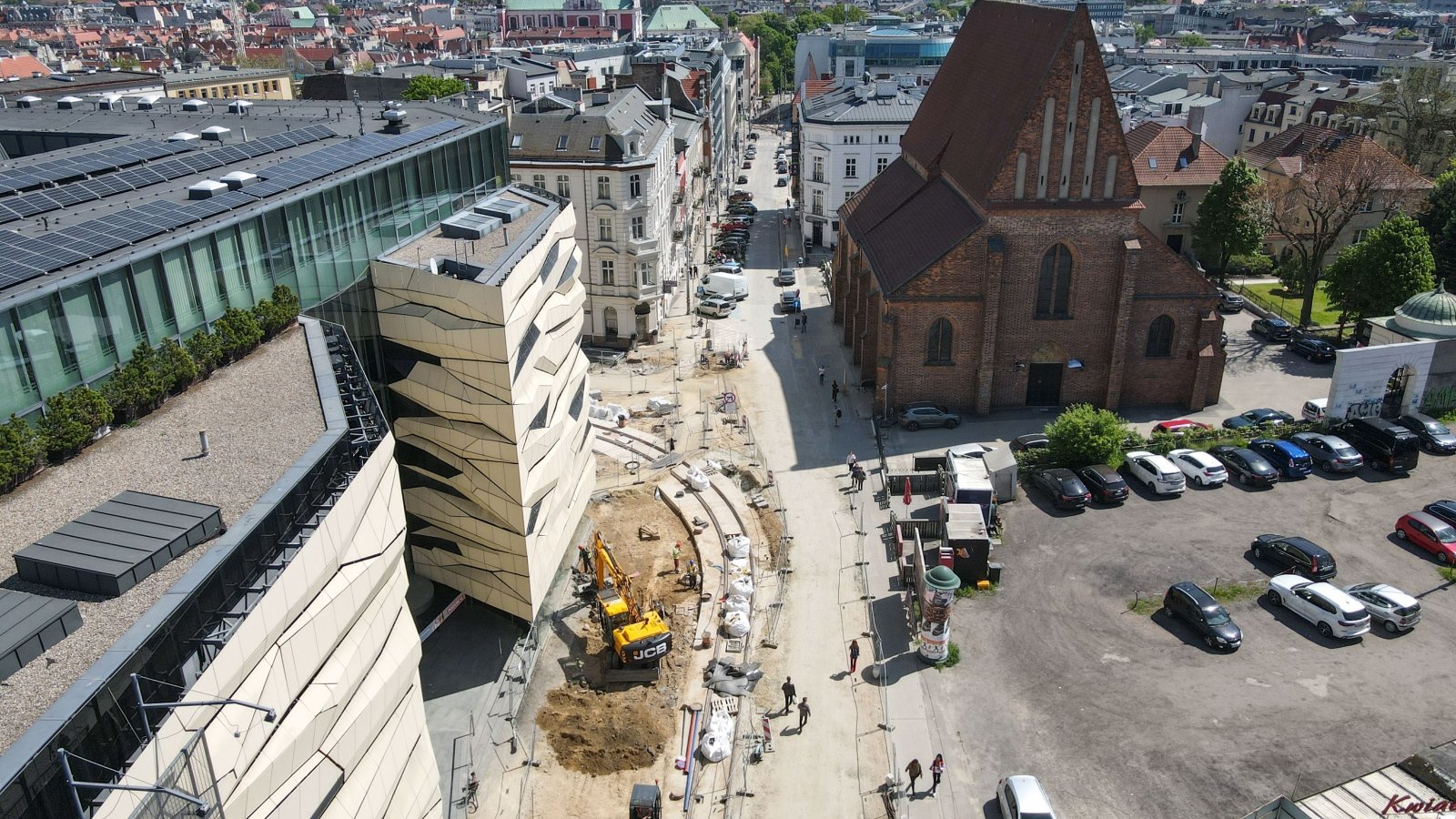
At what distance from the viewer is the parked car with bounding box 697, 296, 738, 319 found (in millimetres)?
60656

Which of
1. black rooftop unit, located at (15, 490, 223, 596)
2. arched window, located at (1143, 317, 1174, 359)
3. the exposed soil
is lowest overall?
the exposed soil

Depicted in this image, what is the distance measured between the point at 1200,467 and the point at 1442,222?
30.4 metres

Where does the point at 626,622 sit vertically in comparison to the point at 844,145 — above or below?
below

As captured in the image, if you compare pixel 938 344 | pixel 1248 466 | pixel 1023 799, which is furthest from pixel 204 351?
pixel 1248 466

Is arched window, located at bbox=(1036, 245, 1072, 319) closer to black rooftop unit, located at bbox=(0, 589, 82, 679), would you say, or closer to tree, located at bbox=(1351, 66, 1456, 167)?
black rooftop unit, located at bbox=(0, 589, 82, 679)

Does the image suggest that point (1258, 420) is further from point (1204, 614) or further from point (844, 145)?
point (844, 145)

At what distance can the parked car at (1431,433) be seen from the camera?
39.5m

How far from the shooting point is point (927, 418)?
43719mm

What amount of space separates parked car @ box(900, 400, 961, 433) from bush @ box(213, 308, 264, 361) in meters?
27.7

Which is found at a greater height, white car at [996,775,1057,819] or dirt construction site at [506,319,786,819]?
white car at [996,775,1057,819]

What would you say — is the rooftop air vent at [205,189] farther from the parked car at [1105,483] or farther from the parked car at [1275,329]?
the parked car at [1275,329]

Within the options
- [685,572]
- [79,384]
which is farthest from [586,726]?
[79,384]

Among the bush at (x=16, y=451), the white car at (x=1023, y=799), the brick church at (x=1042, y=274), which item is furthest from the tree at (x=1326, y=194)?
the bush at (x=16, y=451)

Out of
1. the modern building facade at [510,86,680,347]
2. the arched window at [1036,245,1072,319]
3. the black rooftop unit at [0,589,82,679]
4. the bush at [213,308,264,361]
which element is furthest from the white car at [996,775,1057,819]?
the modern building facade at [510,86,680,347]
